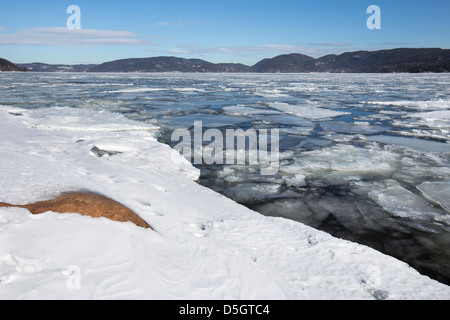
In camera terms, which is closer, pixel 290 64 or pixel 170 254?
pixel 170 254

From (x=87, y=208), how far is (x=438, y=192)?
4180mm

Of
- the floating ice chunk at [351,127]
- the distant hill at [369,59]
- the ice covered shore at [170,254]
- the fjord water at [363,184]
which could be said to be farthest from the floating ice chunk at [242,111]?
the distant hill at [369,59]

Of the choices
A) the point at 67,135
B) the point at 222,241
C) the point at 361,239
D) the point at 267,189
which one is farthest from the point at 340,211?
the point at 67,135

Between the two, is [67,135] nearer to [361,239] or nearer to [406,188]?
[361,239]

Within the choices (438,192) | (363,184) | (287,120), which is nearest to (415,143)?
(438,192)

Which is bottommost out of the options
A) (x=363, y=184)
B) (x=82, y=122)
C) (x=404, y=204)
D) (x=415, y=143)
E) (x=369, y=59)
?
(x=404, y=204)

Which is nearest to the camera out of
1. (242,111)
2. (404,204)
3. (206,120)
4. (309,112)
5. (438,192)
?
(404,204)

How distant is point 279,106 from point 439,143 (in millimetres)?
6970

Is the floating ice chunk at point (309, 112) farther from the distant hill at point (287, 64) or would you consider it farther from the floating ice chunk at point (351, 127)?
the distant hill at point (287, 64)

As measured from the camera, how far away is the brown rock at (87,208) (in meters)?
2.26

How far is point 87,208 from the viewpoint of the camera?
230cm

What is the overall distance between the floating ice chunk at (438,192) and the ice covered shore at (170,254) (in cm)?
180

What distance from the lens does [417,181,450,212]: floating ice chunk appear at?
3525 mm

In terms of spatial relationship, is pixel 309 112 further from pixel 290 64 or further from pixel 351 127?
pixel 290 64
